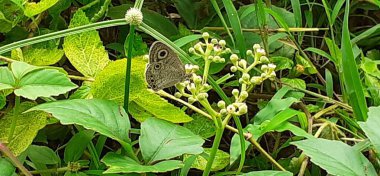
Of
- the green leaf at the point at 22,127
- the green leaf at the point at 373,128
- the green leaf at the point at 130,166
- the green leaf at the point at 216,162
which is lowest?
the green leaf at the point at 216,162

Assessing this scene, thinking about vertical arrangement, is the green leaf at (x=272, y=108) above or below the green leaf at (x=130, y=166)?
above

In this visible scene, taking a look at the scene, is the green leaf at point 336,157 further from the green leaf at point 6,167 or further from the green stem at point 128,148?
the green leaf at point 6,167

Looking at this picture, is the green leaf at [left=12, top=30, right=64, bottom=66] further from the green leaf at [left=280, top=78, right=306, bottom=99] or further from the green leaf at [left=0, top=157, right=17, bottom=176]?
the green leaf at [left=280, top=78, right=306, bottom=99]

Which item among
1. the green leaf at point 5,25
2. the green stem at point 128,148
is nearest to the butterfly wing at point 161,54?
the green stem at point 128,148

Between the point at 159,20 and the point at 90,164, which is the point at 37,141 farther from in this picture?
the point at 159,20

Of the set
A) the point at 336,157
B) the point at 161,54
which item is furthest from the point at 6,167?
the point at 336,157

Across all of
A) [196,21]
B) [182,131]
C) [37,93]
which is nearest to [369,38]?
[196,21]

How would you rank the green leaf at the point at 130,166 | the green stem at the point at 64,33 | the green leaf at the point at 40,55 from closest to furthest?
1. the green leaf at the point at 130,166
2. the green stem at the point at 64,33
3. the green leaf at the point at 40,55

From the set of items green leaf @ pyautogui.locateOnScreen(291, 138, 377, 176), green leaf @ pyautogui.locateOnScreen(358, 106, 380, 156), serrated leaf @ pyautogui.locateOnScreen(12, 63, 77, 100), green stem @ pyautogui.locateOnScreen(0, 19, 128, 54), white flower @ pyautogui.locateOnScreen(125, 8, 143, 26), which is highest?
white flower @ pyautogui.locateOnScreen(125, 8, 143, 26)

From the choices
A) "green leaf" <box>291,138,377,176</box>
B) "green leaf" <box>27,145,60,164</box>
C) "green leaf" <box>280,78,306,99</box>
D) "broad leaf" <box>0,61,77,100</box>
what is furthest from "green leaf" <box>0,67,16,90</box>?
"green leaf" <box>280,78,306,99</box>
